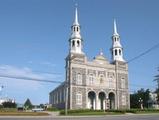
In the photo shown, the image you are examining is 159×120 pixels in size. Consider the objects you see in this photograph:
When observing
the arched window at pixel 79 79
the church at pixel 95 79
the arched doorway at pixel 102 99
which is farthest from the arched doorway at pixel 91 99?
the arched window at pixel 79 79

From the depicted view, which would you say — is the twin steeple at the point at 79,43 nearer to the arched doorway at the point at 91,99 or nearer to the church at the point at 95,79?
the church at the point at 95,79

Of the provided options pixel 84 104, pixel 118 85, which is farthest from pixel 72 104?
pixel 118 85

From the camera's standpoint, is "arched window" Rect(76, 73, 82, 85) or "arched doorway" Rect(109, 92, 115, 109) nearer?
"arched window" Rect(76, 73, 82, 85)

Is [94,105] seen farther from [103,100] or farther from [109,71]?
[109,71]

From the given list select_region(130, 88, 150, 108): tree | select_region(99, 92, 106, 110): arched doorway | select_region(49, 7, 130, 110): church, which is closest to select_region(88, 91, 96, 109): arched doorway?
select_region(49, 7, 130, 110): church

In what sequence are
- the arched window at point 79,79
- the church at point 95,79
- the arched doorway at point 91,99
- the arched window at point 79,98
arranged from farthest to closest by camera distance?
the arched doorway at point 91,99, the arched window at point 79,79, the church at point 95,79, the arched window at point 79,98

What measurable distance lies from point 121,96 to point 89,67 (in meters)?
12.8

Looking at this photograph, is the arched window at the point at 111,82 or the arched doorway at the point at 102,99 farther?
the arched window at the point at 111,82

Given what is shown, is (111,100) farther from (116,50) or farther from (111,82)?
(116,50)

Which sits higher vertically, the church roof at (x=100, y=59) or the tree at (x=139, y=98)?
the church roof at (x=100, y=59)

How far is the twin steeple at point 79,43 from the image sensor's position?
83088mm

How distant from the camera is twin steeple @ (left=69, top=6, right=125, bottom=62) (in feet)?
273

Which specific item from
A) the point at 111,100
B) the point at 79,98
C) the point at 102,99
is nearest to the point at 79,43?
the point at 79,98

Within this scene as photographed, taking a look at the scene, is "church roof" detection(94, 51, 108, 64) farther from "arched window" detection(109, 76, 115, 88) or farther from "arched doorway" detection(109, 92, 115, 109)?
"arched doorway" detection(109, 92, 115, 109)
